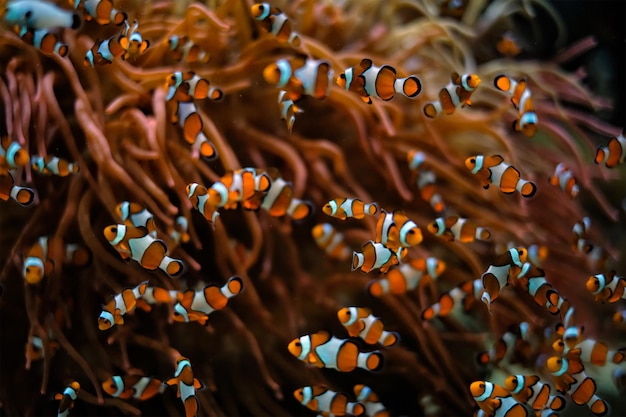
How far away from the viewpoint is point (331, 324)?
1916 mm

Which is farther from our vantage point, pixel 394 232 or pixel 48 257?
pixel 48 257

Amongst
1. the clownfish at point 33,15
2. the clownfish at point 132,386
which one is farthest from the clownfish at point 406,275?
the clownfish at point 33,15

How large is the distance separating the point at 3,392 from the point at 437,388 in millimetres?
1374

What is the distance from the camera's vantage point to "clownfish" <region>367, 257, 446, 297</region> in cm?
176

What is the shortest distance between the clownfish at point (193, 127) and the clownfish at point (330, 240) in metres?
0.39

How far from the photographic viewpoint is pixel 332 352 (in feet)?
4.66

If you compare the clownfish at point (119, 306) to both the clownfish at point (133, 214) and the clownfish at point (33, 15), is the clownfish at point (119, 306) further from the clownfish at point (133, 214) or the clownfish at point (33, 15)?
the clownfish at point (33, 15)

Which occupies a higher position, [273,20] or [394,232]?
[273,20]

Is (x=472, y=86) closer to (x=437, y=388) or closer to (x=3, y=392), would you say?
(x=437, y=388)

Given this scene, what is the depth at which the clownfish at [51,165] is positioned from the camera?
5.07 feet

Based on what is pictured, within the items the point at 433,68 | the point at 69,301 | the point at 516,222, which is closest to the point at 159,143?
the point at 69,301

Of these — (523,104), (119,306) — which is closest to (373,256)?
(119,306)

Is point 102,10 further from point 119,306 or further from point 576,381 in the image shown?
point 576,381

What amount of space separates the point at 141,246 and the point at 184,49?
0.65 metres
